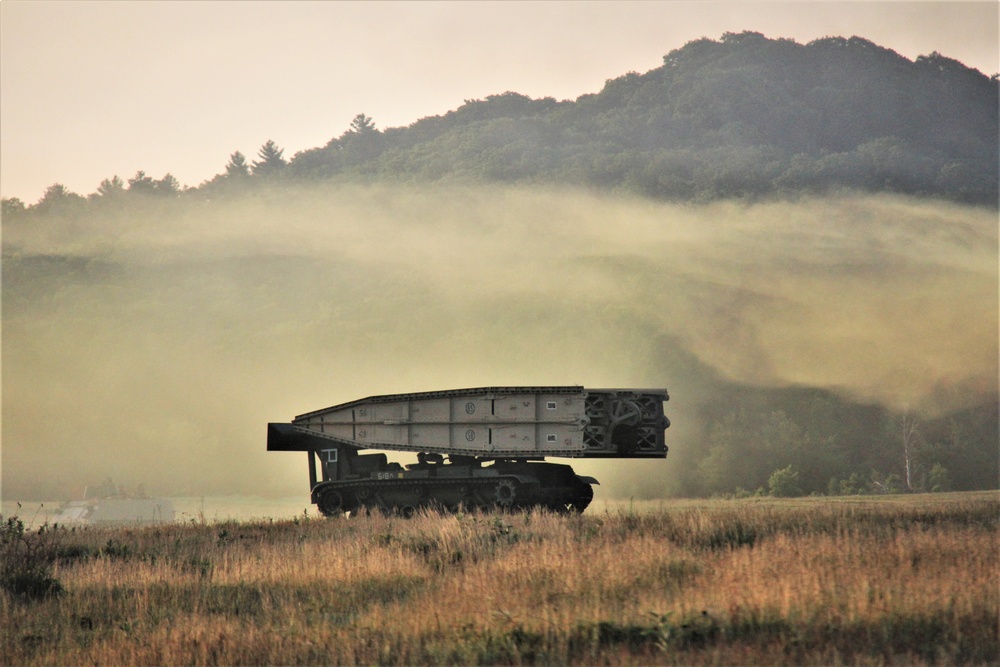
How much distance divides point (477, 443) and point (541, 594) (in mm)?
11605

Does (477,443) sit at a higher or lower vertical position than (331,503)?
higher

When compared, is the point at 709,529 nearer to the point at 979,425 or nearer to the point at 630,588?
the point at 630,588

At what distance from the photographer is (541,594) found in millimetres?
12719

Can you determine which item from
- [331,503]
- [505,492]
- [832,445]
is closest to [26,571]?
[331,503]

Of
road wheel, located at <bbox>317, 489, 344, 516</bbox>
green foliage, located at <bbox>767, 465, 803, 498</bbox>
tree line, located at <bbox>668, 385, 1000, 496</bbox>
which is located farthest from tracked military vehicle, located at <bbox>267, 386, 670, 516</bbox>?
tree line, located at <bbox>668, 385, 1000, 496</bbox>

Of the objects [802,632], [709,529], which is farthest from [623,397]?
[802,632]

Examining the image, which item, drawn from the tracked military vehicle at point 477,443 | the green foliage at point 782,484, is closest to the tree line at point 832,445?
the green foliage at point 782,484

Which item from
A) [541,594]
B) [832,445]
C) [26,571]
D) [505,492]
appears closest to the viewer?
[541,594]

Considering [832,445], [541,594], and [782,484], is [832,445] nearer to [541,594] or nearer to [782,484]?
[782,484]

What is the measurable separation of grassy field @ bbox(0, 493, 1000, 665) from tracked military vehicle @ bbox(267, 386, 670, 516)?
124 inches

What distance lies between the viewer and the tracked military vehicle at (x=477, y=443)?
23.6m

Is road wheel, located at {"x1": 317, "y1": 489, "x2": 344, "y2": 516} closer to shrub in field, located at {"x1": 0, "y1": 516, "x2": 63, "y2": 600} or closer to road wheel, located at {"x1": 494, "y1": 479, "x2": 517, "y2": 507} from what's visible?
road wheel, located at {"x1": 494, "y1": 479, "x2": 517, "y2": 507}

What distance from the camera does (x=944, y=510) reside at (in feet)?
67.8

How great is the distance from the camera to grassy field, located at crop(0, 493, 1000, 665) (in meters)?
10.5
